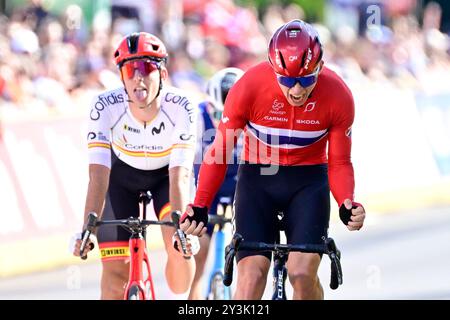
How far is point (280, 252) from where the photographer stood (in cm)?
689

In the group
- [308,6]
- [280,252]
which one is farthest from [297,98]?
[308,6]

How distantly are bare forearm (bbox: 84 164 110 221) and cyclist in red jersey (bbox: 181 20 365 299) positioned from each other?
1.11 meters

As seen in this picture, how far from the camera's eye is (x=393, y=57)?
1744 cm

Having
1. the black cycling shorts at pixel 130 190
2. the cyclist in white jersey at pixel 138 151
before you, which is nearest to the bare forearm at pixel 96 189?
the cyclist in white jersey at pixel 138 151

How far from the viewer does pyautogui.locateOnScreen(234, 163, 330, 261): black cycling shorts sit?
7219 mm

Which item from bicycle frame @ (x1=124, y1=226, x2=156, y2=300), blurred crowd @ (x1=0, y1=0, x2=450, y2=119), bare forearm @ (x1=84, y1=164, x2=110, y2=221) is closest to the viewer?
bicycle frame @ (x1=124, y1=226, x2=156, y2=300)

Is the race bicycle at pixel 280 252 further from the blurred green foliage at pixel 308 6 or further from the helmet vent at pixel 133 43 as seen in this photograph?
the blurred green foliage at pixel 308 6

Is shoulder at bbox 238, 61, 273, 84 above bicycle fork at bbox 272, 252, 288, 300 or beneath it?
above

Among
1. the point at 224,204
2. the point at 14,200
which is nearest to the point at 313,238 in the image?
the point at 224,204

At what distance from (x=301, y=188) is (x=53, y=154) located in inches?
197

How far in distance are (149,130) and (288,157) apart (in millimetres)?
1395

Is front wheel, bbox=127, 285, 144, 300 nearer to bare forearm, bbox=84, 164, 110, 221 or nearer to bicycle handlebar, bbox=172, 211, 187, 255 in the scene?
bicycle handlebar, bbox=172, 211, 187, 255

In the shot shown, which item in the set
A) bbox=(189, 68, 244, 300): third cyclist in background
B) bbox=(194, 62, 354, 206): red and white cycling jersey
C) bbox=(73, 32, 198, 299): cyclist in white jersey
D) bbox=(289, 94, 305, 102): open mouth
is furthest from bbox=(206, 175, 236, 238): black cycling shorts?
bbox=(289, 94, 305, 102): open mouth

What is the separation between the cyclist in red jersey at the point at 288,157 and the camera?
6977 mm
